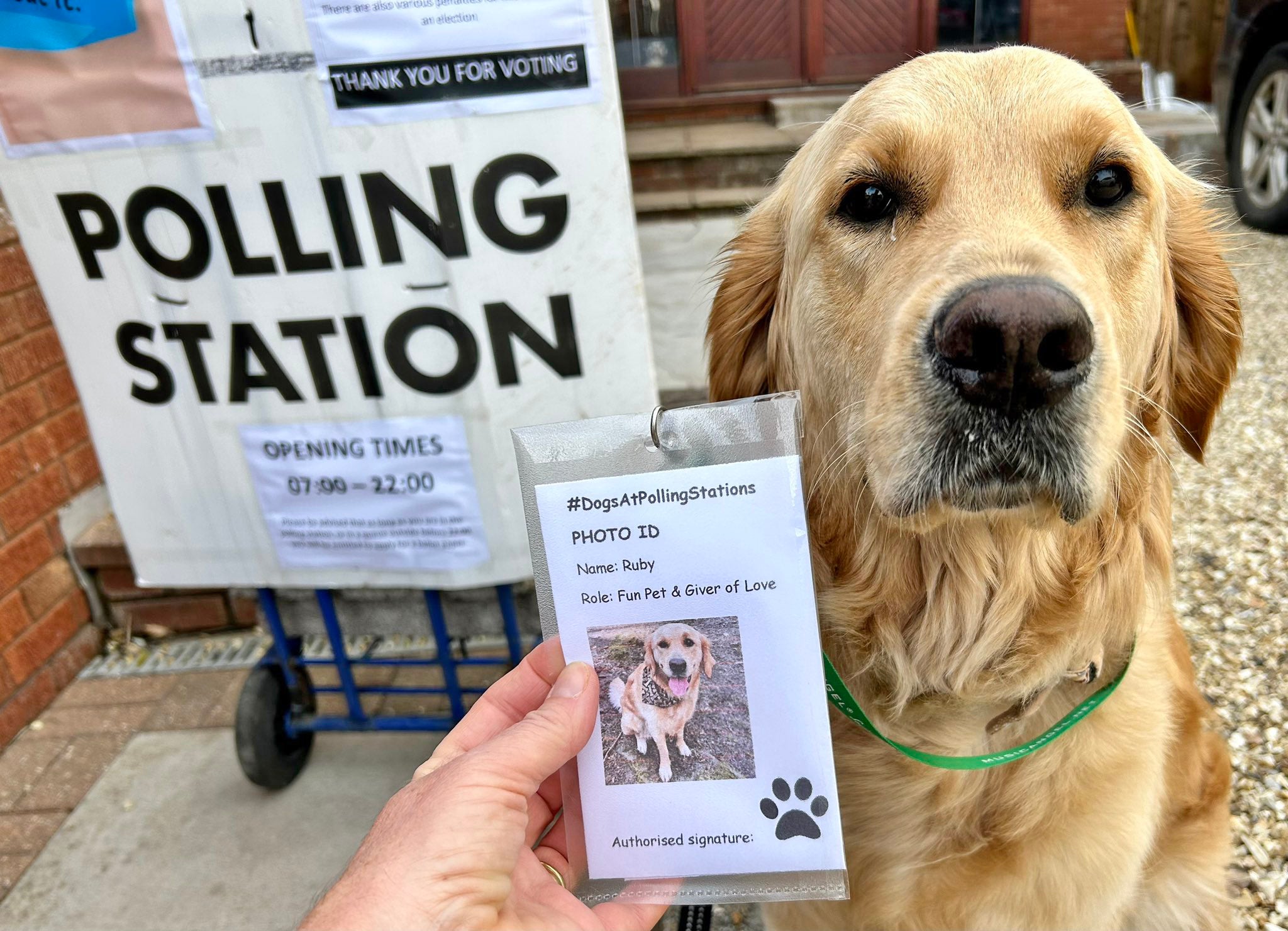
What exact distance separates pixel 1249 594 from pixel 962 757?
7.13 ft

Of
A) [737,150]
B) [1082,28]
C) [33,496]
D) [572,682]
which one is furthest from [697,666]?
[33,496]

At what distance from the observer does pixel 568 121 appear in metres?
1.64

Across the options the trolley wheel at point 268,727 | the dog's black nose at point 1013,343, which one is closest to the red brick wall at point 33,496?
the trolley wheel at point 268,727

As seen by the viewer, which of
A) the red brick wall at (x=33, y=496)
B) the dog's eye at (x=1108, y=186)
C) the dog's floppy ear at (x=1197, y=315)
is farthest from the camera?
the red brick wall at (x=33, y=496)

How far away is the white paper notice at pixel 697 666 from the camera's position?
895mm

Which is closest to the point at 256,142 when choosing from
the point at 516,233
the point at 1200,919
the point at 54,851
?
the point at 516,233

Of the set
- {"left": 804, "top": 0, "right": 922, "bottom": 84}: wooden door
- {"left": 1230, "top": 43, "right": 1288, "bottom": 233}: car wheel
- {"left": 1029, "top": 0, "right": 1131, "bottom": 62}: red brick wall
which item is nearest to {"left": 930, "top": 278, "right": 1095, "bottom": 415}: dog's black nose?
{"left": 804, "top": 0, "right": 922, "bottom": 84}: wooden door

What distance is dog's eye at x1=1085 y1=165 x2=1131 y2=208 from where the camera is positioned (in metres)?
1.19

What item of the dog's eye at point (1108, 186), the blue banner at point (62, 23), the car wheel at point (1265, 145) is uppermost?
the blue banner at point (62, 23)

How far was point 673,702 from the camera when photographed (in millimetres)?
947

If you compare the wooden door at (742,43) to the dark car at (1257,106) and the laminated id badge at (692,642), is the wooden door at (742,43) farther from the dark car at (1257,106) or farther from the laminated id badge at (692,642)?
the dark car at (1257,106)

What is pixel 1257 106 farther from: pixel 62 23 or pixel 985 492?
pixel 62 23

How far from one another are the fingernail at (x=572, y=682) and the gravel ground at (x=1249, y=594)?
1.44 metres

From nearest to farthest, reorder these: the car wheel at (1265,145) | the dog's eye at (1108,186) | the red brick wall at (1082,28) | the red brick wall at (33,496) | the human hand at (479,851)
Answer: the human hand at (479,851) → the dog's eye at (1108,186) → the red brick wall at (1082,28) → the red brick wall at (33,496) → the car wheel at (1265,145)
